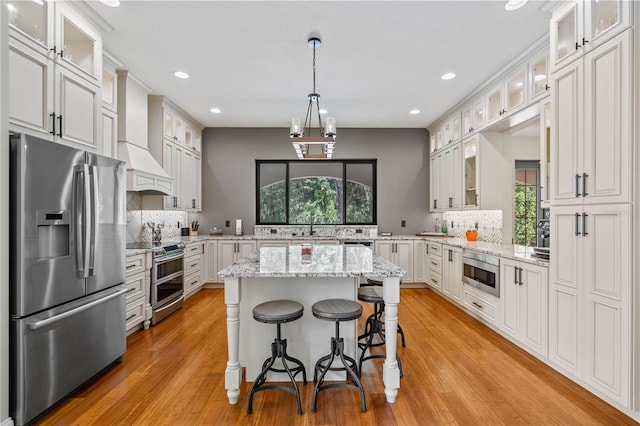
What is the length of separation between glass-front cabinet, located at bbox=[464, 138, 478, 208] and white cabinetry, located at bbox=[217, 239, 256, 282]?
3525 millimetres

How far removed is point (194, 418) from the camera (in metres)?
2.02

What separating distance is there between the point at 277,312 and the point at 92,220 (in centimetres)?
157

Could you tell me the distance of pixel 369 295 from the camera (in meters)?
2.63

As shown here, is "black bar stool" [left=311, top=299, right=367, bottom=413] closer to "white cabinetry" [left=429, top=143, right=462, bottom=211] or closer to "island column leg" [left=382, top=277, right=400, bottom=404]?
"island column leg" [left=382, top=277, right=400, bottom=404]

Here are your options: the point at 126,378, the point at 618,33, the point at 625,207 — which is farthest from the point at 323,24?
the point at 126,378

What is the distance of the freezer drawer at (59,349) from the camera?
6.17 ft

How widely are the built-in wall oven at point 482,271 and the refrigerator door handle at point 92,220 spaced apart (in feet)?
12.2

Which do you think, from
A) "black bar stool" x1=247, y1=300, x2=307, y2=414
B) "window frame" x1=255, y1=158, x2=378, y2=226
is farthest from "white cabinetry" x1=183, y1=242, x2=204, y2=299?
"black bar stool" x1=247, y1=300, x2=307, y2=414

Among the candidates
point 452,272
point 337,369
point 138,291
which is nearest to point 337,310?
point 337,369

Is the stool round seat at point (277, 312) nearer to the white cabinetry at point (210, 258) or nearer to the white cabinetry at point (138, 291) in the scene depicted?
the white cabinetry at point (138, 291)

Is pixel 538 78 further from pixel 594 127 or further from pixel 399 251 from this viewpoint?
pixel 399 251

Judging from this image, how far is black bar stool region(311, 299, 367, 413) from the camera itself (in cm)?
210

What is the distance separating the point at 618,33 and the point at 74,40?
4164 millimetres

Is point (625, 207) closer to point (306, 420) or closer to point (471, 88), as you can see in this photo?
point (306, 420)
